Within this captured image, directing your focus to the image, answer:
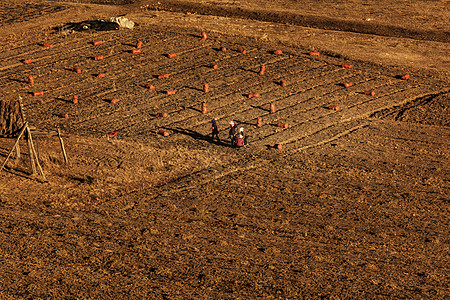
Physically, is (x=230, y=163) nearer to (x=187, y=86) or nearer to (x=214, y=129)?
(x=214, y=129)

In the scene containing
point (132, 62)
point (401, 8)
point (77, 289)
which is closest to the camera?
point (77, 289)

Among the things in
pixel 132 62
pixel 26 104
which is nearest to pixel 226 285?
pixel 26 104

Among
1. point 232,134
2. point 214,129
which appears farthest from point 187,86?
point 232,134

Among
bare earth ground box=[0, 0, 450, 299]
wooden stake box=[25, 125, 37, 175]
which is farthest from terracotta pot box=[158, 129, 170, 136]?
wooden stake box=[25, 125, 37, 175]

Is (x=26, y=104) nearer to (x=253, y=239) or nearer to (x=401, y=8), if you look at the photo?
(x=253, y=239)

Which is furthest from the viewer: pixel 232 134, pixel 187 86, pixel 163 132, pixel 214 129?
pixel 187 86

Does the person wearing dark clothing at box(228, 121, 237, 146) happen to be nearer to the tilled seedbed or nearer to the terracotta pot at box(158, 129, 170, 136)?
the tilled seedbed

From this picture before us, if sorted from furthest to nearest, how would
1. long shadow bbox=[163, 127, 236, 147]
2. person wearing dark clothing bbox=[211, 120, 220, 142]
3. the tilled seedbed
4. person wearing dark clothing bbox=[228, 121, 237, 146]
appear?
the tilled seedbed, long shadow bbox=[163, 127, 236, 147], person wearing dark clothing bbox=[228, 121, 237, 146], person wearing dark clothing bbox=[211, 120, 220, 142]

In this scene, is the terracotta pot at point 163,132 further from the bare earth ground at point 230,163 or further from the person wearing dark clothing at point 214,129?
the person wearing dark clothing at point 214,129
